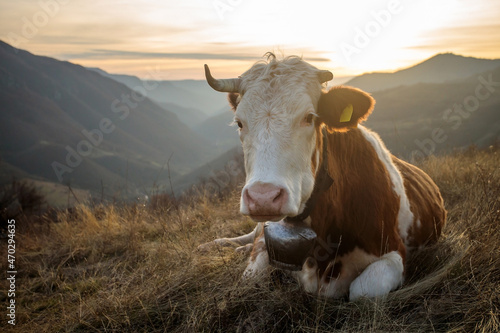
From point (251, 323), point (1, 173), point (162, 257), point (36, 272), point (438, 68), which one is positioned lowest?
point (1, 173)

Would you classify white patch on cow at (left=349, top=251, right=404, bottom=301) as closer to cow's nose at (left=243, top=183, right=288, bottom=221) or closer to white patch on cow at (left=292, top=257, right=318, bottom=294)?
white patch on cow at (left=292, top=257, right=318, bottom=294)

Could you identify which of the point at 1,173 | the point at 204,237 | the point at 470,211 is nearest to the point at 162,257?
the point at 204,237

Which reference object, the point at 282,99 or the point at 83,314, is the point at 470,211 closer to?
the point at 282,99

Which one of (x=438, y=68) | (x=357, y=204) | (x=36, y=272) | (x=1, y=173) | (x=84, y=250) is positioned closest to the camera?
(x=357, y=204)

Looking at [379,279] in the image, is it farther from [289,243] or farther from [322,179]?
[322,179]

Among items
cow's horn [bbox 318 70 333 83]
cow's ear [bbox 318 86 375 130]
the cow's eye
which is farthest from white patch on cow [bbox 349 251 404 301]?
cow's horn [bbox 318 70 333 83]

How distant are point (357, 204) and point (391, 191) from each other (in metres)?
0.51

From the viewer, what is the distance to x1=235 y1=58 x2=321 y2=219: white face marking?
279 centimetres

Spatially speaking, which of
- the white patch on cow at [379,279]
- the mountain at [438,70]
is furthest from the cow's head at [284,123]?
the mountain at [438,70]

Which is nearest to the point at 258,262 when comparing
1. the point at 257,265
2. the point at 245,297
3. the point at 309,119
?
the point at 257,265

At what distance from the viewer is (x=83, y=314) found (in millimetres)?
3545

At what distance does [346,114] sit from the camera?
3391mm

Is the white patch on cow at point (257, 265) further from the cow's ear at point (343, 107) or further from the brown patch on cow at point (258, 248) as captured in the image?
the cow's ear at point (343, 107)

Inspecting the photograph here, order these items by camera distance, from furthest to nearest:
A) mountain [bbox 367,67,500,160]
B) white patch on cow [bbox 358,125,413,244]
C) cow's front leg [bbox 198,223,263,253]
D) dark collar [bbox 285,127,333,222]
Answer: mountain [bbox 367,67,500,160] → cow's front leg [bbox 198,223,263,253] → white patch on cow [bbox 358,125,413,244] → dark collar [bbox 285,127,333,222]
